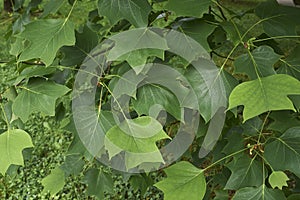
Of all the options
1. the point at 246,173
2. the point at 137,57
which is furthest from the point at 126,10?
the point at 246,173

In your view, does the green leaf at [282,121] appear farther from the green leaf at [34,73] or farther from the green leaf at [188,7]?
the green leaf at [34,73]

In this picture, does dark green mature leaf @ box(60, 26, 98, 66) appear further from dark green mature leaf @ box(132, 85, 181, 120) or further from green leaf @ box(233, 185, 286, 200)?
green leaf @ box(233, 185, 286, 200)

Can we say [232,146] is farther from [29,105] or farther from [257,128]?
[29,105]

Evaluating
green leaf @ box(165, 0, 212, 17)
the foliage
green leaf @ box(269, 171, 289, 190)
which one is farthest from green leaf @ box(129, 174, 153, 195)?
green leaf @ box(165, 0, 212, 17)

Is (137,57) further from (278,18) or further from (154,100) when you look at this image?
(278,18)

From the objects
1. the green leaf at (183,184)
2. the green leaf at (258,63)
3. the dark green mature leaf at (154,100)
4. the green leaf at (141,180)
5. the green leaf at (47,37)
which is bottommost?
the green leaf at (141,180)

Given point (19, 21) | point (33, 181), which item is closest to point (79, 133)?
point (19, 21)

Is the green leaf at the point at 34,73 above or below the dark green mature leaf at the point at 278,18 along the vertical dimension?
below

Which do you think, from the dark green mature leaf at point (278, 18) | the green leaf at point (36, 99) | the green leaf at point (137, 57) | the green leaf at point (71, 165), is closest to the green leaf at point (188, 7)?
the green leaf at point (137, 57)
